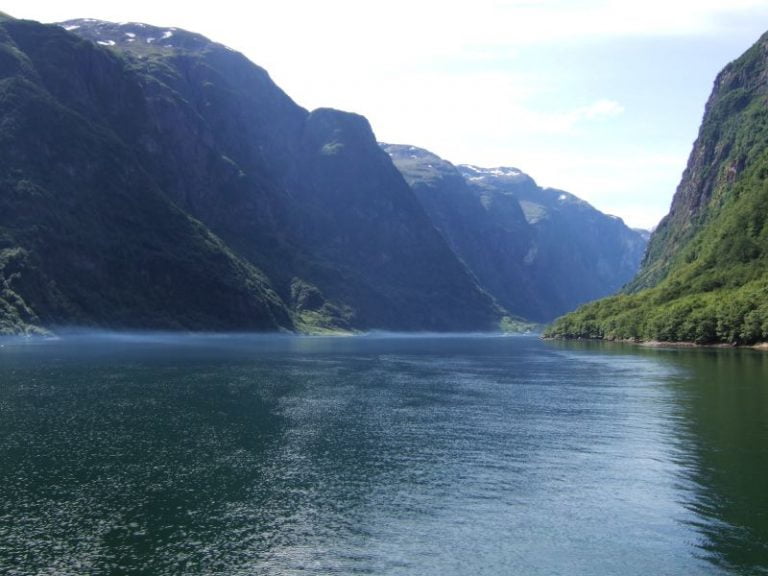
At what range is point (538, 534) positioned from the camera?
138ft

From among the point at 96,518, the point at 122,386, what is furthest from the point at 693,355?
the point at 96,518

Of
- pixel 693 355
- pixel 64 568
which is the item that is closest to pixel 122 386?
pixel 64 568

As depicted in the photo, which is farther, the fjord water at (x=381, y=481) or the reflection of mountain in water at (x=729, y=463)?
the reflection of mountain in water at (x=729, y=463)

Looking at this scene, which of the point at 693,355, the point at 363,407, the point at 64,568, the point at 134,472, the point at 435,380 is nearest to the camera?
the point at 64,568

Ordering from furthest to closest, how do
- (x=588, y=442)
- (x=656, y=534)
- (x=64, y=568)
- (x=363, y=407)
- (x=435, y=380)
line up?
1. (x=435, y=380)
2. (x=363, y=407)
3. (x=588, y=442)
4. (x=656, y=534)
5. (x=64, y=568)

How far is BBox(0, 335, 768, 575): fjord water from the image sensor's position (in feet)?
125

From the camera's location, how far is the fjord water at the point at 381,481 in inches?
1505

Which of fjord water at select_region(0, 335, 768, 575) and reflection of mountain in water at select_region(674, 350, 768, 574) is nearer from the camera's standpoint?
fjord water at select_region(0, 335, 768, 575)

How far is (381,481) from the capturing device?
53594 mm

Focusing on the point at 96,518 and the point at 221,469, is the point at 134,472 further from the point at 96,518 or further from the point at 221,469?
the point at 96,518

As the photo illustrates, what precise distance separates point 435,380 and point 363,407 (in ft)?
130

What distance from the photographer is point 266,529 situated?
4216 centimetres

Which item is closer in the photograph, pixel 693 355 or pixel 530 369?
pixel 530 369

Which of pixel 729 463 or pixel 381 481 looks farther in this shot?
pixel 729 463
